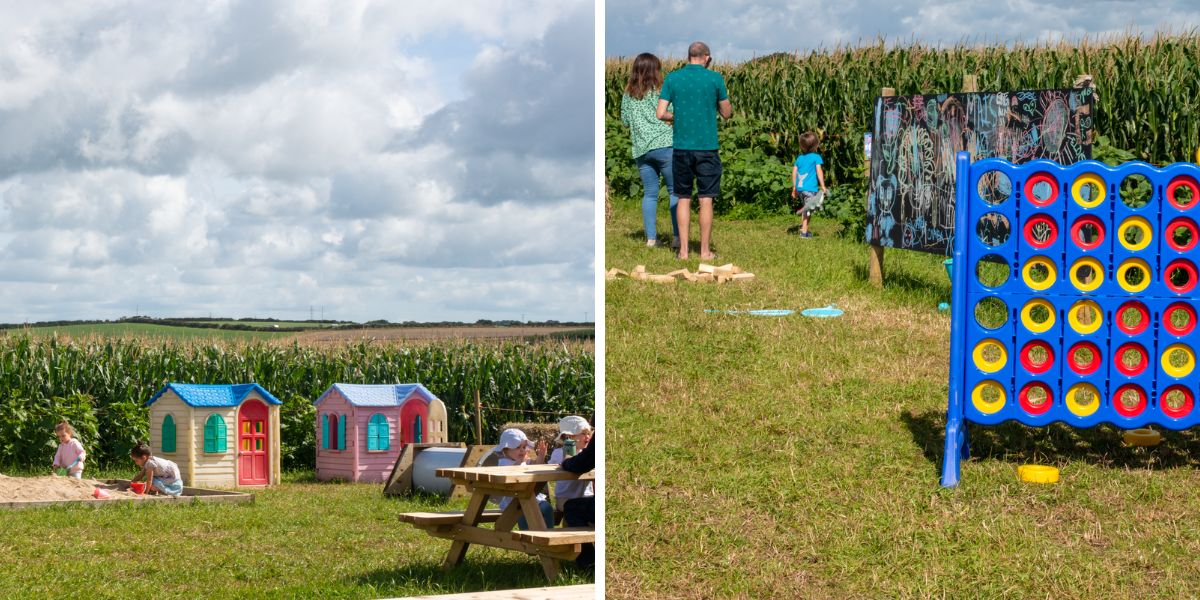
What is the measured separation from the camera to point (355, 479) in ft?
28.6

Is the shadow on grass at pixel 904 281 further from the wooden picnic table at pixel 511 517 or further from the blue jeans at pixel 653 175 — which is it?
the wooden picnic table at pixel 511 517

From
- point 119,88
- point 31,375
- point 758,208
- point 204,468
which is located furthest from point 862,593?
point 758,208

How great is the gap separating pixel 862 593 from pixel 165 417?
5815 mm

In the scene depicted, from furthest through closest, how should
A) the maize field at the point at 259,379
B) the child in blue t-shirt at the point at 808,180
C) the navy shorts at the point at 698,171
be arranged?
the child in blue t-shirt at the point at 808,180 → the navy shorts at the point at 698,171 → the maize field at the point at 259,379

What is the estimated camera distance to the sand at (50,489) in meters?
6.96

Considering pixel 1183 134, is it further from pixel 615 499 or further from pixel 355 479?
pixel 615 499

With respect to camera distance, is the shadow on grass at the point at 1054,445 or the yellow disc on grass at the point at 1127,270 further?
the shadow on grass at the point at 1054,445

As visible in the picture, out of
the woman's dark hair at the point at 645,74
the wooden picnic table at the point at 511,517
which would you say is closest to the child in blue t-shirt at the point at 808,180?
the woman's dark hair at the point at 645,74

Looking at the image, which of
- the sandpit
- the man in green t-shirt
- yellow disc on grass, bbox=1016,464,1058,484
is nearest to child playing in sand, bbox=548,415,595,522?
yellow disc on grass, bbox=1016,464,1058,484

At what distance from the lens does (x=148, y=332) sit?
7621 mm

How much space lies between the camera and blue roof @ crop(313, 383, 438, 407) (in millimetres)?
9172

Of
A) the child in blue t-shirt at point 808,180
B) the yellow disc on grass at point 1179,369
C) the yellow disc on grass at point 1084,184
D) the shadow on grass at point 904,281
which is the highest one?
the child in blue t-shirt at point 808,180

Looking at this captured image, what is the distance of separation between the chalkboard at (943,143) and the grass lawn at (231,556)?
4.11 meters

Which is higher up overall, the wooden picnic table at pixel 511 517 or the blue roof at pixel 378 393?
the blue roof at pixel 378 393
